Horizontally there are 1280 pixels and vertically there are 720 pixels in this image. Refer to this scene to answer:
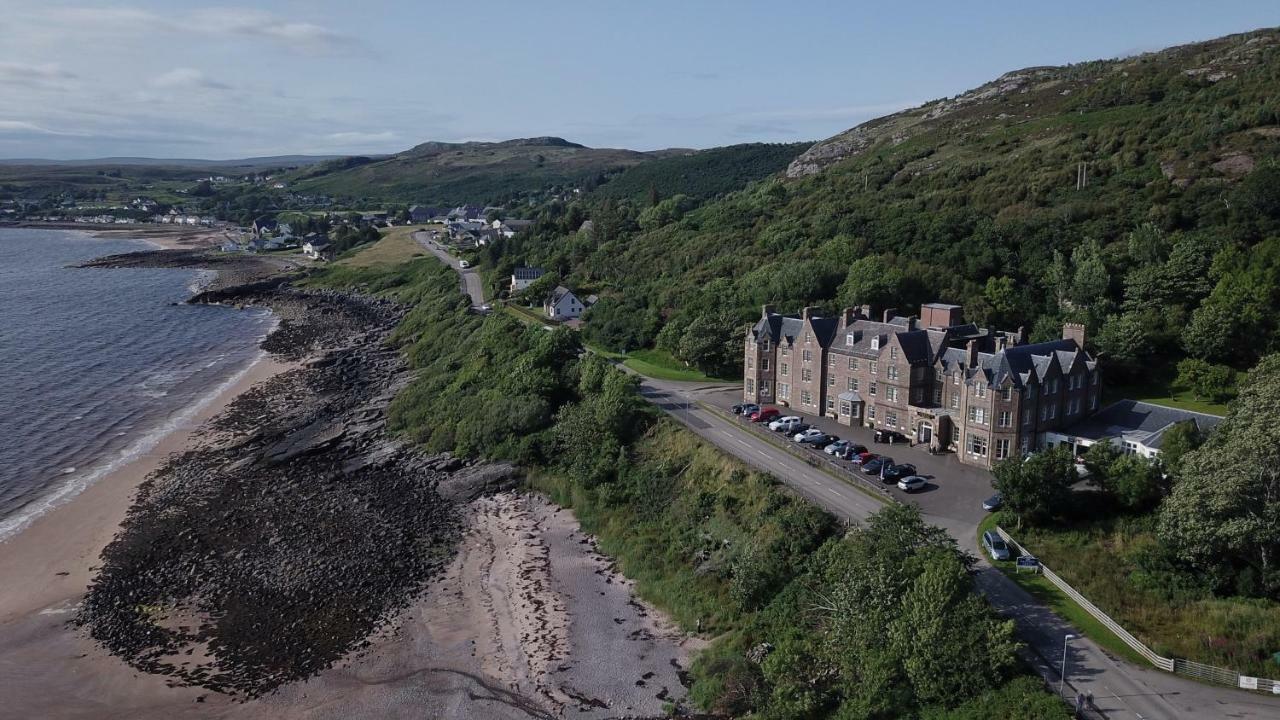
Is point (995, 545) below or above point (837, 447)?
below

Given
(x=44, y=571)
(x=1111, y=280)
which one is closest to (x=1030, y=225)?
(x=1111, y=280)

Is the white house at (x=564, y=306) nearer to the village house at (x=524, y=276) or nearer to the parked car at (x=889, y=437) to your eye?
the village house at (x=524, y=276)

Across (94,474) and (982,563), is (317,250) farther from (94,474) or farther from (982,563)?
(982,563)

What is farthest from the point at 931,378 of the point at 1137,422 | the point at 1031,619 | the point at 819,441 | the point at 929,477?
Result: the point at 1031,619

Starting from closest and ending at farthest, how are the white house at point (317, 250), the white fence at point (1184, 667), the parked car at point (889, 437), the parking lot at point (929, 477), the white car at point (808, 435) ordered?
the white fence at point (1184, 667), the parking lot at point (929, 477), the white car at point (808, 435), the parked car at point (889, 437), the white house at point (317, 250)

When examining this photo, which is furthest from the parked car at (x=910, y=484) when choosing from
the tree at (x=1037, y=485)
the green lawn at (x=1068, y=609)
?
the green lawn at (x=1068, y=609)

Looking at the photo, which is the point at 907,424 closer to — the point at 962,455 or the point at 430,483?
the point at 962,455
